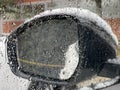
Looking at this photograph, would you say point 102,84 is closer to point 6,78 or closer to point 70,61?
point 70,61

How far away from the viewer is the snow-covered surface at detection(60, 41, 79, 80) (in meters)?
0.79

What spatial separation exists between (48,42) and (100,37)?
0.14m

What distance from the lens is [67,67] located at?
2.71ft

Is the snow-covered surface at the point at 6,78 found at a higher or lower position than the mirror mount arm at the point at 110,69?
lower

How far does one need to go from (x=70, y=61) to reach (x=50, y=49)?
2.3 inches

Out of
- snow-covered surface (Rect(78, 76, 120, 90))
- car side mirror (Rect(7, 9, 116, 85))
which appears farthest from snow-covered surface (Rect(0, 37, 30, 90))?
snow-covered surface (Rect(78, 76, 120, 90))

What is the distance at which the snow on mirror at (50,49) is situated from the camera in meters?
0.82

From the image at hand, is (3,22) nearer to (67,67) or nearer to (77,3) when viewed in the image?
(77,3)

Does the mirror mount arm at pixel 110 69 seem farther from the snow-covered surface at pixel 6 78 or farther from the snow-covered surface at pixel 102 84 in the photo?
the snow-covered surface at pixel 6 78

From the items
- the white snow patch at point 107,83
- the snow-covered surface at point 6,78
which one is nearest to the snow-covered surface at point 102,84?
the white snow patch at point 107,83

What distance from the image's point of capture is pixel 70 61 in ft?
2.71

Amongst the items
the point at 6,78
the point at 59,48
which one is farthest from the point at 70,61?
the point at 6,78

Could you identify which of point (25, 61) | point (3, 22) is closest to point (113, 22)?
point (3, 22)

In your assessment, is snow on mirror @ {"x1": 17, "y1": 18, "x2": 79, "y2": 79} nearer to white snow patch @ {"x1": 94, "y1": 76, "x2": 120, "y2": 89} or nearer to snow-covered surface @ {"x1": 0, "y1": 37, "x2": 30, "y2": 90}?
white snow patch @ {"x1": 94, "y1": 76, "x2": 120, "y2": 89}
